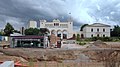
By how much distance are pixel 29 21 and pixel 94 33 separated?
4170 centimetres

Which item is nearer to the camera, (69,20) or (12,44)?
(12,44)

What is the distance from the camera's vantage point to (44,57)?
1518 inches

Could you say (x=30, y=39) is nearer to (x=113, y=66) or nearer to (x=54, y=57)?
(x=54, y=57)

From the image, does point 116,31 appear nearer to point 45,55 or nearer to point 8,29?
point 8,29

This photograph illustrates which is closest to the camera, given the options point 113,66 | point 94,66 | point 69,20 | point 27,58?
point 113,66

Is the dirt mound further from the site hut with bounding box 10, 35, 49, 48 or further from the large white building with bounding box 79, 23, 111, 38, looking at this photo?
the large white building with bounding box 79, 23, 111, 38

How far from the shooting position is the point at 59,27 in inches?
5236

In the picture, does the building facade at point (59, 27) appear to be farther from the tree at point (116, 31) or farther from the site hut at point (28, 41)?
the site hut at point (28, 41)

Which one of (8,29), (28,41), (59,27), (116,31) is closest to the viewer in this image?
(28,41)

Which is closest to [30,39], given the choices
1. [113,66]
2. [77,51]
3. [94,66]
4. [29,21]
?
[77,51]

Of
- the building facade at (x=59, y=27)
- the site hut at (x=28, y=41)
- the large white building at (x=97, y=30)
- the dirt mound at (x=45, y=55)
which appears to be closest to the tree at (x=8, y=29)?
the building facade at (x=59, y=27)

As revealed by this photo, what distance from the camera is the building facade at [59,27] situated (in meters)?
132

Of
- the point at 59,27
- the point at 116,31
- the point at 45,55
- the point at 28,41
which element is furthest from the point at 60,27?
the point at 45,55

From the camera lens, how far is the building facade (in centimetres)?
13200
